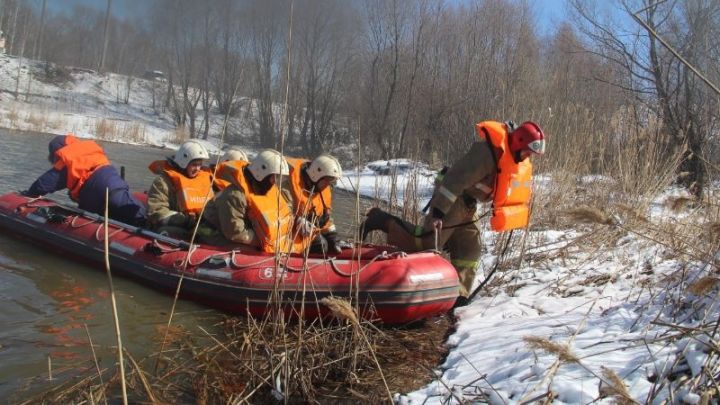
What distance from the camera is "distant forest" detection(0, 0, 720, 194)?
23.1ft

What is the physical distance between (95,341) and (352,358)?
1908 millimetres

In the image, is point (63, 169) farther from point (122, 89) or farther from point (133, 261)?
point (122, 89)

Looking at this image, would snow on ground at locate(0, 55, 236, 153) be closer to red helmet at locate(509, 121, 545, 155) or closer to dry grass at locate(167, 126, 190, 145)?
dry grass at locate(167, 126, 190, 145)

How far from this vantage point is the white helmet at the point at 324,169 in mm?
5151

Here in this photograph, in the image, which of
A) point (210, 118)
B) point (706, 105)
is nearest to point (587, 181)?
point (706, 105)

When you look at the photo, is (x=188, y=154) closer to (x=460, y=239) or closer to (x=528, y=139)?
(x=460, y=239)

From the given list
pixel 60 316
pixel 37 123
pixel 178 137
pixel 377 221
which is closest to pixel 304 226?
pixel 377 221

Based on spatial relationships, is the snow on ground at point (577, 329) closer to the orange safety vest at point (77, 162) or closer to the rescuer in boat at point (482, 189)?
the rescuer in boat at point (482, 189)

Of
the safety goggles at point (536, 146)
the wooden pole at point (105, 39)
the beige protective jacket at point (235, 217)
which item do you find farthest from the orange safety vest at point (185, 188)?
the wooden pole at point (105, 39)

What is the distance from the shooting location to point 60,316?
446 centimetres

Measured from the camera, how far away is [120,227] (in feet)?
19.5

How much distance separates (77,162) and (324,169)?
10.4 ft

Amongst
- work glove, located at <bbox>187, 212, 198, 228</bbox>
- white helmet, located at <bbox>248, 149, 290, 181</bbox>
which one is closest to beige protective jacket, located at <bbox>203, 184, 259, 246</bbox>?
white helmet, located at <bbox>248, 149, 290, 181</bbox>

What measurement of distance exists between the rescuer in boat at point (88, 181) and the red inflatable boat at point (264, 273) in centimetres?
37
